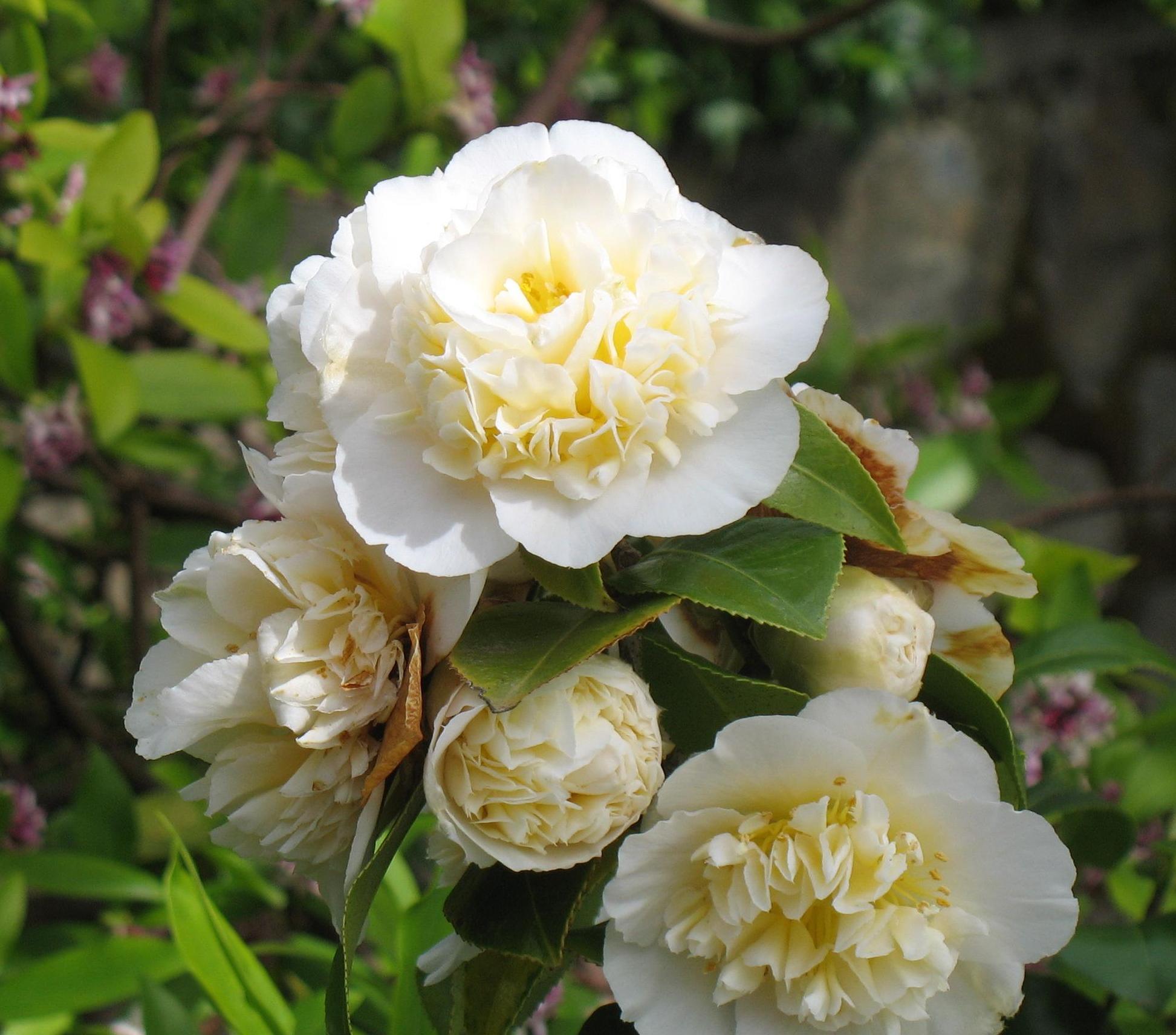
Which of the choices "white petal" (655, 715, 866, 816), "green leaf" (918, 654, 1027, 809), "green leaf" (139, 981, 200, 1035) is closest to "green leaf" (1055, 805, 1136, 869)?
"green leaf" (918, 654, 1027, 809)

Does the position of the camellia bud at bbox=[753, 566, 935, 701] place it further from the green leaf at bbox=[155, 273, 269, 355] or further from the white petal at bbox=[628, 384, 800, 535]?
the green leaf at bbox=[155, 273, 269, 355]

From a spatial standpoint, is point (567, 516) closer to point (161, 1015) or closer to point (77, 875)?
point (161, 1015)

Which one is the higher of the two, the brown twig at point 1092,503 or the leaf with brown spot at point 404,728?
the leaf with brown spot at point 404,728

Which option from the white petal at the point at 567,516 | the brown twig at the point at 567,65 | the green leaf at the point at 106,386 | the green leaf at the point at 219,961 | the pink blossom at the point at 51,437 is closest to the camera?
the white petal at the point at 567,516

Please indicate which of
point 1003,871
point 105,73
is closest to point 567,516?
point 1003,871

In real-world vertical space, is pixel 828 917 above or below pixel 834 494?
below

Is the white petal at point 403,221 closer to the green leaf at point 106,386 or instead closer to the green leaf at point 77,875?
the green leaf at point 106,386

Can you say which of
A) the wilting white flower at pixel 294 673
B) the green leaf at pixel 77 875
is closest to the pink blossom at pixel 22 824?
the green leaf at pixel 77 875
